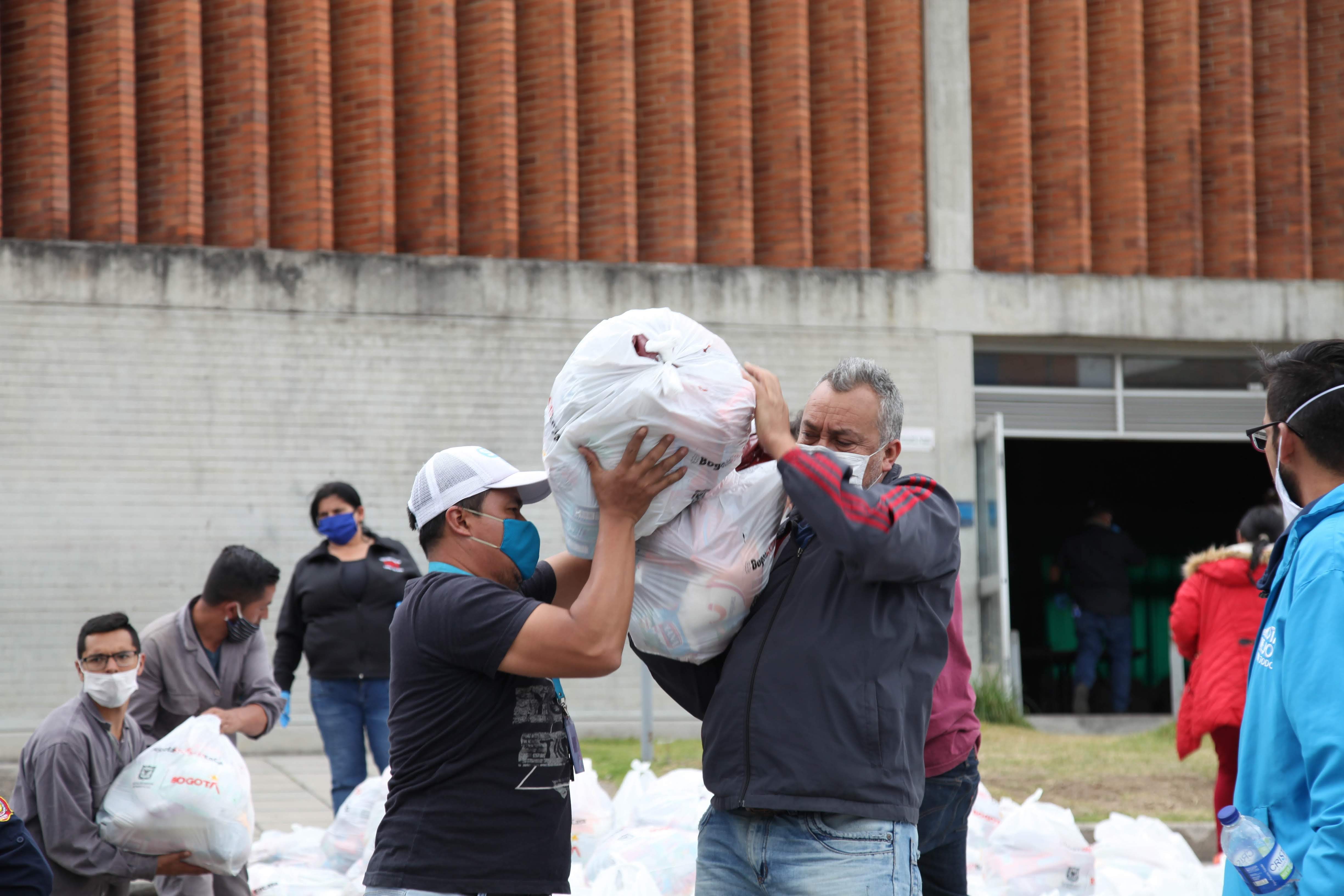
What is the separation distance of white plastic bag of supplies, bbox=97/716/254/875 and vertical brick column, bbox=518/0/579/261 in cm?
790

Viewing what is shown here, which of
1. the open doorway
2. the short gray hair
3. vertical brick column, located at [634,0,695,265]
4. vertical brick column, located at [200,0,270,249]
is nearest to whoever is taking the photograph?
the short gray hair

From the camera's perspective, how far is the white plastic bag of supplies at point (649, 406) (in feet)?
9.45

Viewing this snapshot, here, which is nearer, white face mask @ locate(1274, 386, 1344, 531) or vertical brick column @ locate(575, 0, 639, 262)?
white face mask @ locate(1274, 386, 1344, 531)

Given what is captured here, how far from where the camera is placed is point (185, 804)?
208 inches

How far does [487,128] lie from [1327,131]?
8.74 meters

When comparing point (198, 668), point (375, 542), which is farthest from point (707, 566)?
point (375, 542)

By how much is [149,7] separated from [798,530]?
1100 cm

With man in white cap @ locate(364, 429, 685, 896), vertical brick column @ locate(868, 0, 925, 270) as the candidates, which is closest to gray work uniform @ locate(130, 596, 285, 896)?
man in white cap @ locate(364, 429, 685, 896)

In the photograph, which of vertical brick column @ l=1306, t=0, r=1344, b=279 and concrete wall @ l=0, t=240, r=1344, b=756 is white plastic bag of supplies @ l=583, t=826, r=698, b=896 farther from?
vertical brick column @ l=1306, t=0, r=1344, b=279

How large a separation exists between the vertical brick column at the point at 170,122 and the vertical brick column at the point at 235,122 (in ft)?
0.47

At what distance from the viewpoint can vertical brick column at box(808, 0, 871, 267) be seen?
13.5m

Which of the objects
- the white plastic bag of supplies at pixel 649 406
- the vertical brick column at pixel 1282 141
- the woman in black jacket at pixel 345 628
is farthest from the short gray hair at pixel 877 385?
the vertical brick column at pixel 1282 141

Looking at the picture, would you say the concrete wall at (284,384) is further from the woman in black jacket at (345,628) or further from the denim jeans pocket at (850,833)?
the denim jeans pocket at (850,833)

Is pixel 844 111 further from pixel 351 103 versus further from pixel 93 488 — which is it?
pixel 93 488
